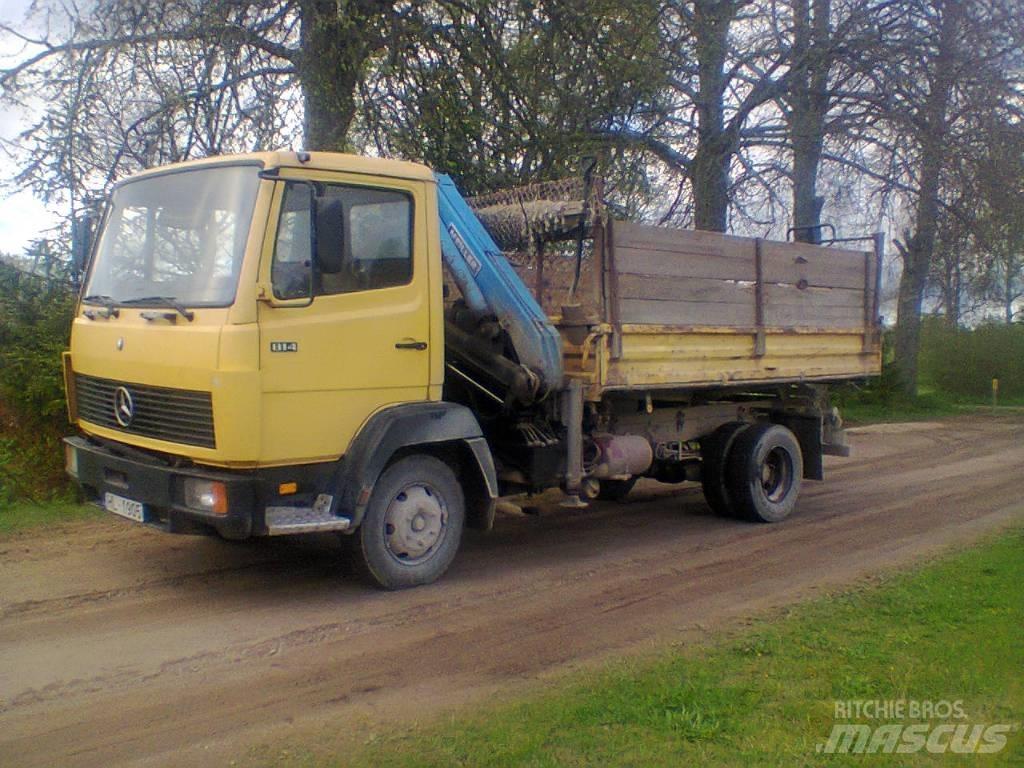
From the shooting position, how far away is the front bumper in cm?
543

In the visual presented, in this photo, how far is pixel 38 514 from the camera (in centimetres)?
823

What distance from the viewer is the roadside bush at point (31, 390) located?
877cm

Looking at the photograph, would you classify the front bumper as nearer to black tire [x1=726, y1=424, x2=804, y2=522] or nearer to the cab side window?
the cab side window

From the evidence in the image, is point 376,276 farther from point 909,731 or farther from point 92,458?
point 909,731

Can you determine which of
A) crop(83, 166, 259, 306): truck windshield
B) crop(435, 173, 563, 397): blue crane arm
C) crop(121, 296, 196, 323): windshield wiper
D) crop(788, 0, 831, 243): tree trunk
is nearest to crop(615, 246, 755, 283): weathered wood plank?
crop(435, 173, 563, 397): blue crane arm

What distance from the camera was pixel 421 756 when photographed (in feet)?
13.0

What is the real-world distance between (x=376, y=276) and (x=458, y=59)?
610 cm

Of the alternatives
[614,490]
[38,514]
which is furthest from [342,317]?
[614,490]

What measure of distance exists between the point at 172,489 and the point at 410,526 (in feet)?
5.03

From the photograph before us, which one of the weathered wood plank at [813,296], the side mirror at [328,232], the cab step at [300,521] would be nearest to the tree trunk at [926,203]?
the weathered wood plank at [813,296]

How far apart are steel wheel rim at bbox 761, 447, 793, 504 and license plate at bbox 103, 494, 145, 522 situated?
5.80 metres

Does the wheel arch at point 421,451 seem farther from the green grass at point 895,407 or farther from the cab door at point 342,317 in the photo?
the green grass at point 895,407

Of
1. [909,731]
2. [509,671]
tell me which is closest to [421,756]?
[509,671]

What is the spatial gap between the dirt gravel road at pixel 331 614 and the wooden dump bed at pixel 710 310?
146cm
